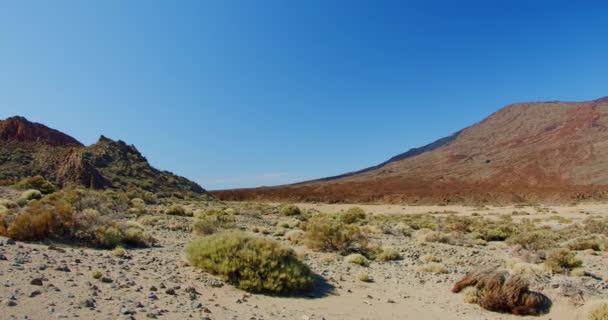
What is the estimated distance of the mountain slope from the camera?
34.8 m

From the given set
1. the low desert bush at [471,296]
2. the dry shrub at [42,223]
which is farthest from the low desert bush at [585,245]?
the dry shrub at [42,223]

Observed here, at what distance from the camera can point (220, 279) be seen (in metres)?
8.30

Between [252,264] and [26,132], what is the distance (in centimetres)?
4676

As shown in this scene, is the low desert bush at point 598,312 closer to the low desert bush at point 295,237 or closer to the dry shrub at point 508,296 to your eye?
the dry shrub at point 508,296

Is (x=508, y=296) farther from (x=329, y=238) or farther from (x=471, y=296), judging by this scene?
(x=329, y=238)

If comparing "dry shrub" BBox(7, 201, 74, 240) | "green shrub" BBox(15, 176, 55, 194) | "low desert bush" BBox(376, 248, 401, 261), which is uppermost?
"green shrub" BBox(15, 176, 55, 194)

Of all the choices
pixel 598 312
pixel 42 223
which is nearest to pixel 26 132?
pixel 42 223

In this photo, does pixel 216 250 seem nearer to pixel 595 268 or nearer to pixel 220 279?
pixel 220 279

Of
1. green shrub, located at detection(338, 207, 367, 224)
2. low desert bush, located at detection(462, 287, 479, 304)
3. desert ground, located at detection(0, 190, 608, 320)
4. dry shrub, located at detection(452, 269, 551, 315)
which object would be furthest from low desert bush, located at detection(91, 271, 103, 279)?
green shrub, located at detection(338, 207, 367, 224)

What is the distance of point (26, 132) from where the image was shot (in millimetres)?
44031

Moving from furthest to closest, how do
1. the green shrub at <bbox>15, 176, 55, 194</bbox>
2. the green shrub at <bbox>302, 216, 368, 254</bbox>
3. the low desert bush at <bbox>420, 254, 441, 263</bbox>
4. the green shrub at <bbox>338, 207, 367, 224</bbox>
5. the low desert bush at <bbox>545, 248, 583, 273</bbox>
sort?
the green shrub at <bbox>338, 207, 367, 224</bbox>
the green shrub at <bbox>15, 176, 55, 194</bbox>
the green shrub at <bbox>302, 216, 368, 254</bbox>
the low desert bush at <bbox>420, 254, 441, 263</bbox>
the low desert bush at <bbox>545, 248, 583, 273</bbox>

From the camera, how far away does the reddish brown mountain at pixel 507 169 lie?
60.5 metres

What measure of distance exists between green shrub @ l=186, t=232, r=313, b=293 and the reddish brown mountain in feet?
170

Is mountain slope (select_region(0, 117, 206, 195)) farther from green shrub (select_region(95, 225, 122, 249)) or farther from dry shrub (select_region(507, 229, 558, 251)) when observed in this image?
dry shrub (select_region(507, 229, 558, 251))
